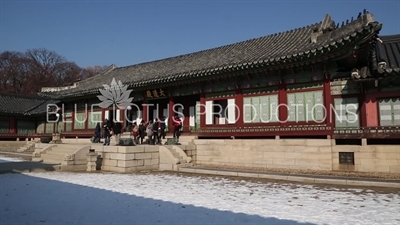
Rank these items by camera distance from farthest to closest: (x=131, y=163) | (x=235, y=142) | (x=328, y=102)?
1. (x=235, y=142)
2. (x=131, y=163)
3. (x=328, y=102)

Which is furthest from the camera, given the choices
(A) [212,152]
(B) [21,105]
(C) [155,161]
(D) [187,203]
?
(B) [21,105]

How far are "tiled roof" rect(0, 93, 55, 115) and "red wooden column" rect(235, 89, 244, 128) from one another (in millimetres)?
27102

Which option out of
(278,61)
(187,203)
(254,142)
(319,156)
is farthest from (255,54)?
(187,203)

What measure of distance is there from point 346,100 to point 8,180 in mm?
14956

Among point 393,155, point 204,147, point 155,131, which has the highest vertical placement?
point 155,131

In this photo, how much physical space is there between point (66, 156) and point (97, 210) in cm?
967

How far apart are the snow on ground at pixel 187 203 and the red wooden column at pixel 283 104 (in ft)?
17.8

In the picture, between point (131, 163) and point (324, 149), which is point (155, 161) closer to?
point (131, 163)

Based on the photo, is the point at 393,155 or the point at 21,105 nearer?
the point at 393,155

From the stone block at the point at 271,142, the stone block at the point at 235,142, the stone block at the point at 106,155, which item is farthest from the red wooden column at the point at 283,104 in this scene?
the stone block at the point at 106,155

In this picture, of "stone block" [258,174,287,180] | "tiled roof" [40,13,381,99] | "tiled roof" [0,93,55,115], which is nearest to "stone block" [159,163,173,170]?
"stone block" [258,174,287,180]

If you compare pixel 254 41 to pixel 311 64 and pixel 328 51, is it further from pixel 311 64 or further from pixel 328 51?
pixel 328 51

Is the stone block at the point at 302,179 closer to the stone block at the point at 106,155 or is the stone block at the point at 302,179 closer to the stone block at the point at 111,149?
the stone block at the point at 111,149

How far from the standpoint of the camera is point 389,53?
14.6 metres
